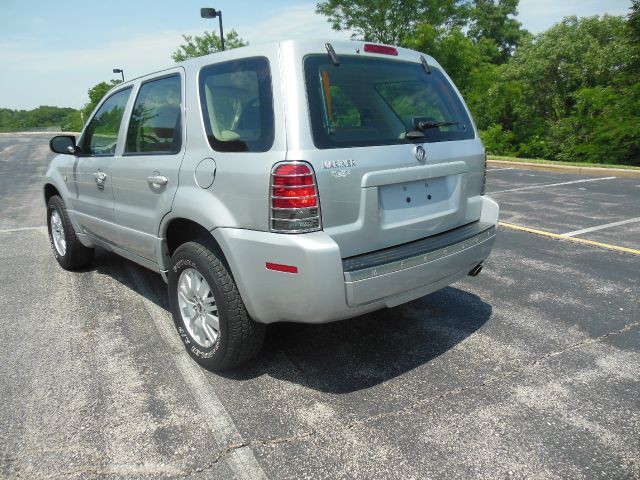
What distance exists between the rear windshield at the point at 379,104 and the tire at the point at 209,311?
957mm

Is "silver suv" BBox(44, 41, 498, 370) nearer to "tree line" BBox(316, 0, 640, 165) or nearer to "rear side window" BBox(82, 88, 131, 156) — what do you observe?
"rear side window" BBox(82, 88, 131, 156)

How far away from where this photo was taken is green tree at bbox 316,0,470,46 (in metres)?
23.1

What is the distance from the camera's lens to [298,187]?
2406mm

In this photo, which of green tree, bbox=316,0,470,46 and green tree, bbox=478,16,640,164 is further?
green tree, bbox=316,0,470,46

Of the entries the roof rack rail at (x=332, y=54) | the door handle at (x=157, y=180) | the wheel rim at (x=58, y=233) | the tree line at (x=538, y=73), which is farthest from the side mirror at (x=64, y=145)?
the tree line at (x=538, y=73)

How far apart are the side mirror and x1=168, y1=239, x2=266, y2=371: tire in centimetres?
199

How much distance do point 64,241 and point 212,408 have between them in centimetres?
321

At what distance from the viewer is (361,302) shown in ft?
8.27

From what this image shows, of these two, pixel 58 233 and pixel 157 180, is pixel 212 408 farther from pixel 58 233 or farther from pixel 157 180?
pixel 58 233

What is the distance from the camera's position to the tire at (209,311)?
9.04ft

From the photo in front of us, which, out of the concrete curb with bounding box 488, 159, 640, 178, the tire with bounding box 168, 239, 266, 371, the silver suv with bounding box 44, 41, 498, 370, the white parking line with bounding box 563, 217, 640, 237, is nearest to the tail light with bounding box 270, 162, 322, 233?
the silver suv with bounding box 44, 41, 498, 370

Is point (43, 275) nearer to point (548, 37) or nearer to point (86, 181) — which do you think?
point (86, 181)

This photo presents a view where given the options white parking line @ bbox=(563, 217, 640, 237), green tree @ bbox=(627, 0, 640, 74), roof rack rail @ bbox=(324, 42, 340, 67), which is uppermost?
green tree @ bbox=(627, 0, 640, 74)

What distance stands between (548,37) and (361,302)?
24.9m
